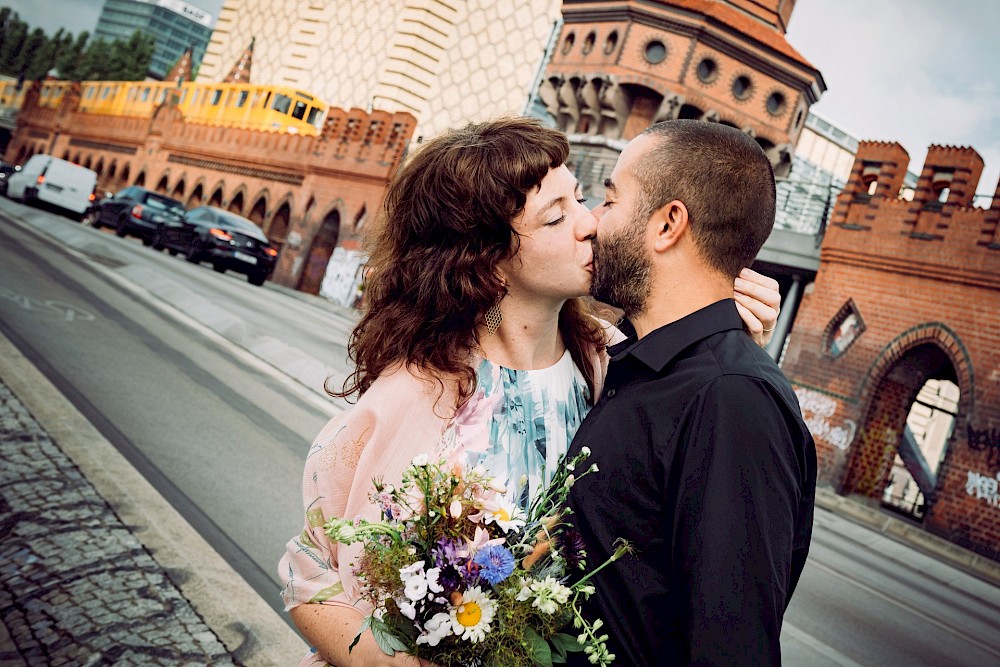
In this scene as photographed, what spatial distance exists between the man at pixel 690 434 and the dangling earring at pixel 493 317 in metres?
0.35

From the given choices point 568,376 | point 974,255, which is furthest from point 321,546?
point 974,255

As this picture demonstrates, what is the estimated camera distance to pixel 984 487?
607 inches

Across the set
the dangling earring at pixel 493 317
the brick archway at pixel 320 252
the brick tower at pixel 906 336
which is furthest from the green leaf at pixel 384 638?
the brick archway at pixel 320 252

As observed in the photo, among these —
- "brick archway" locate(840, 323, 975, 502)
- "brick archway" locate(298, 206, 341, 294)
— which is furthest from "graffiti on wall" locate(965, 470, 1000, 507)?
"brick archway" locate(298, 206, 341, 294)

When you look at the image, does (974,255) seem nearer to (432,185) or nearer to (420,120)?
(432,185)

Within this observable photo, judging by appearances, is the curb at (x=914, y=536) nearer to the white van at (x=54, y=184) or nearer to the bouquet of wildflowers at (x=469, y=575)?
the bouquet of wildflowers at (x=469, y=575)

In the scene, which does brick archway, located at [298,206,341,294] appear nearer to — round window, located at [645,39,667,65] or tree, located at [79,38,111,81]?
round window, located at [645,39,667,65]

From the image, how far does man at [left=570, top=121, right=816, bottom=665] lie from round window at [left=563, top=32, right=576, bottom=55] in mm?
32390

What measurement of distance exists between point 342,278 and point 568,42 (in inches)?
550

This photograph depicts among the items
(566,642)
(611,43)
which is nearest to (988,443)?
(566,642)

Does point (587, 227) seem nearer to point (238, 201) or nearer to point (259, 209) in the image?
point (259, 209)

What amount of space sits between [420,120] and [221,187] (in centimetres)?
1154

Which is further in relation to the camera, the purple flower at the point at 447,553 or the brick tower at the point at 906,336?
the brick tower at the point at 906,336

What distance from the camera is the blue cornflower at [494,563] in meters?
1.40
